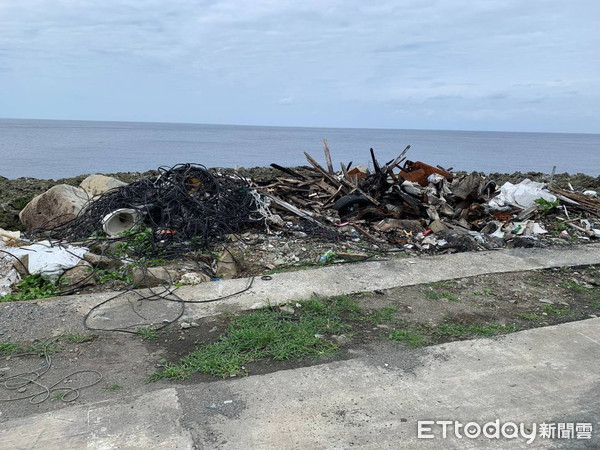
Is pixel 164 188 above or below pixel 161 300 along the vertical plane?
above

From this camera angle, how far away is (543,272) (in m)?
6.40

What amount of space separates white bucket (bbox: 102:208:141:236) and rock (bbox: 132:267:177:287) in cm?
218

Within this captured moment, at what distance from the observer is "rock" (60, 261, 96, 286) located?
18.6ft

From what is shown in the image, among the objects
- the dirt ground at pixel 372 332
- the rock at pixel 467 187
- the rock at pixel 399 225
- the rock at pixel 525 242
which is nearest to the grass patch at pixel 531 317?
the dirt ground at pixel 372 332

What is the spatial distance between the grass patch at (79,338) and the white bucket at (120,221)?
3395 mm

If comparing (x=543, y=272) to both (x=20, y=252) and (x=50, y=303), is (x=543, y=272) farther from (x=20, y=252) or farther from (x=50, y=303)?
(x=20, y=252)

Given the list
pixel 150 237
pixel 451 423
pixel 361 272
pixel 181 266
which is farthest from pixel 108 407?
pixel 150 237

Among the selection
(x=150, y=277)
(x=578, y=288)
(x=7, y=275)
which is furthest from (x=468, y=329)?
(x=7, y=275)

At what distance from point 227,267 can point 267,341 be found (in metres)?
2.41

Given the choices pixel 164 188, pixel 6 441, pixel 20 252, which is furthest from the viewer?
pixel 164 188

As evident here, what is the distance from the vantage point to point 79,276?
18.9ft

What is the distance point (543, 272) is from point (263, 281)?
366 cm

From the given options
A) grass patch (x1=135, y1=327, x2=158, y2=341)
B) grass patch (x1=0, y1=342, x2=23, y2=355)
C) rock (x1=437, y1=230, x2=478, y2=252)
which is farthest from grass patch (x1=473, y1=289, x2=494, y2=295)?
grass patch (x1=0, y1=342, x2=23, y2=355)

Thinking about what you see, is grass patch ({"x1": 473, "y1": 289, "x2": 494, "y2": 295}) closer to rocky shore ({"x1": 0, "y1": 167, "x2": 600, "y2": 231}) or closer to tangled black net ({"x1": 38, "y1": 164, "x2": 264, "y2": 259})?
tangled black net ({"x1": 38, "y1": 164, "x2": 264, "y2": 259})
